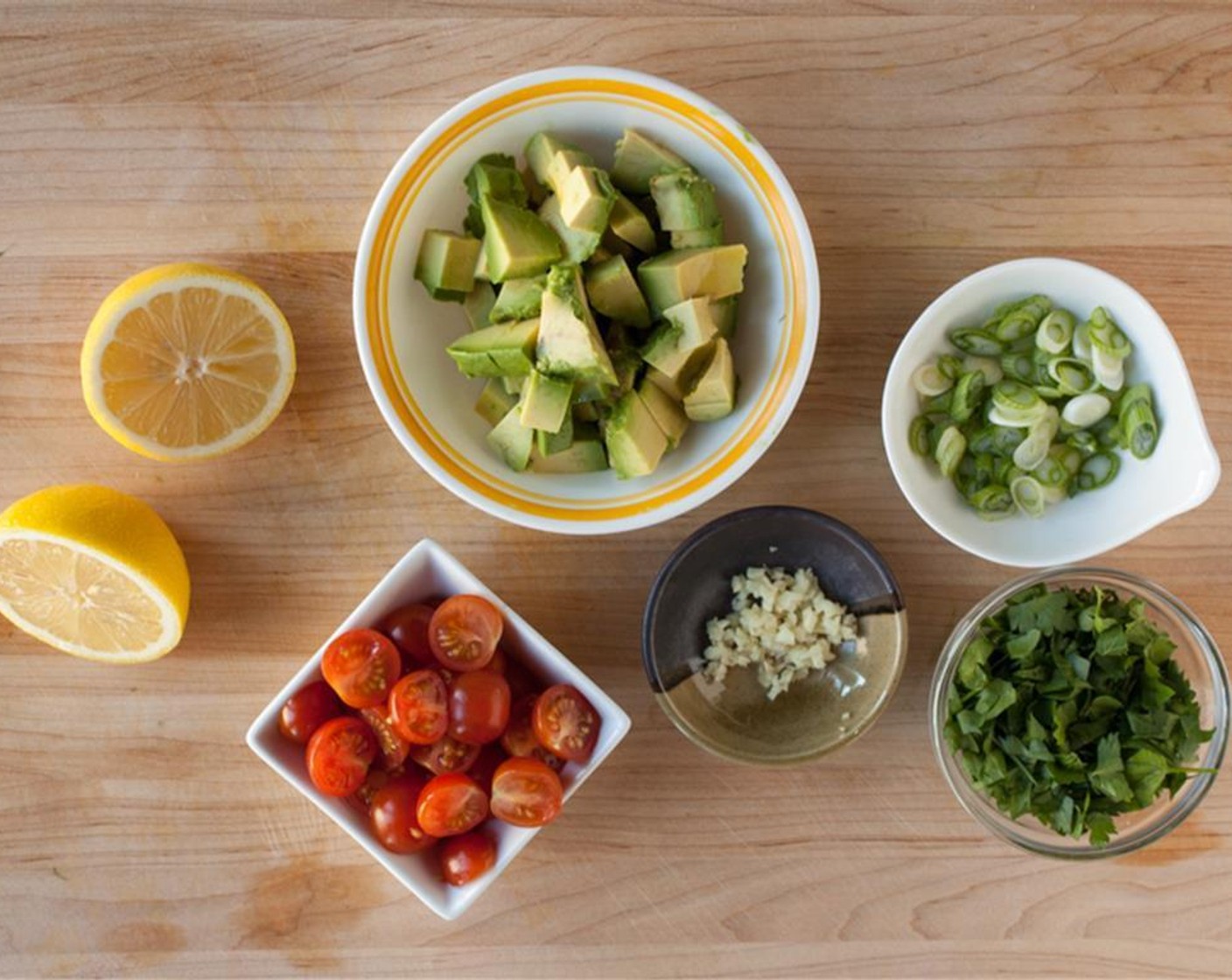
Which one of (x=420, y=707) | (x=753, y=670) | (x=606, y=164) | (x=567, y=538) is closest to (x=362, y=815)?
(x=420, y=707)

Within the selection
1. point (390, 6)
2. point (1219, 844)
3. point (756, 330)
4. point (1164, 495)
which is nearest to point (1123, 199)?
point (1164, 495)

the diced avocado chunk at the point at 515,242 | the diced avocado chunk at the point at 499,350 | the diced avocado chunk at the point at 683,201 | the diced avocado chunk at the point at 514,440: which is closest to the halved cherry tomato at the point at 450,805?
the diced avocado chunk at the point at 514,440

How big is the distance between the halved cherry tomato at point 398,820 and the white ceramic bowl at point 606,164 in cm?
38

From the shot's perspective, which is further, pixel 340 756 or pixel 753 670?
pixel 753 670

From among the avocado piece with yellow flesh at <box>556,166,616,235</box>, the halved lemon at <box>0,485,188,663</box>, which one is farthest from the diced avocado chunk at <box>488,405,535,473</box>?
the halved lemon at <box>0,485,188,663</box>

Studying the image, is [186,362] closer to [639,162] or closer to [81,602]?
[81,602]

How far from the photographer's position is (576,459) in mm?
1396

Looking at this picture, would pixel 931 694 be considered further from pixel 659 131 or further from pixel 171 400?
pixel 171 400

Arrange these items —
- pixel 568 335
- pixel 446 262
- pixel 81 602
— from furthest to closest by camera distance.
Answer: pixel 81 602, pixel 446 262, pixel 568 335

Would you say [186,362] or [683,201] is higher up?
[683,201]

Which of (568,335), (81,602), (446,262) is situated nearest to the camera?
(568,335)

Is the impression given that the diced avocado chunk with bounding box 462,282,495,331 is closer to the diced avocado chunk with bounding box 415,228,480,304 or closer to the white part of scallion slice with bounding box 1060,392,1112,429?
the diced avocado chunk with bounding box 415,228,480,304

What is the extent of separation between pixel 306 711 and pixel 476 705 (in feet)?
0.72

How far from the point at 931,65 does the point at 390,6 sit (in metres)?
0.70
